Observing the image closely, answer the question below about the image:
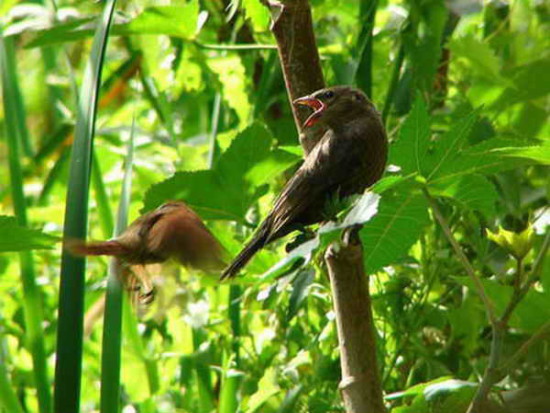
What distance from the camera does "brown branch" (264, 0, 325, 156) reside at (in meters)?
0.94

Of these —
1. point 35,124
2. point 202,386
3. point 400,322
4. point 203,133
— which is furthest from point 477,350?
point 35,124

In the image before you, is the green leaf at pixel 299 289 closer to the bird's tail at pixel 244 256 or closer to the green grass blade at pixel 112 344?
the bird's tail at pixel 244 256

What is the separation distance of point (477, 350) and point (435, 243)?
18 cm

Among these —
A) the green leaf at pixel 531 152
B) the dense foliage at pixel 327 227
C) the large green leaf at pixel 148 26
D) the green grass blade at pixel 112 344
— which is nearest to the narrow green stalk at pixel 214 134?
the dense foliage at pixel 327 227

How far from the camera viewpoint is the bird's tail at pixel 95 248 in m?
0.88

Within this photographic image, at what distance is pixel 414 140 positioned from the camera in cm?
88

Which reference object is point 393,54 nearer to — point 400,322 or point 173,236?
point 400,322

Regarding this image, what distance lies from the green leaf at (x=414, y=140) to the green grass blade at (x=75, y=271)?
0.30 m

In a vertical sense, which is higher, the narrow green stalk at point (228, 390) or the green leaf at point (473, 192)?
the green leaf at point (473, 192)

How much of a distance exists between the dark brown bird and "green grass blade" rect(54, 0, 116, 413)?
18cm

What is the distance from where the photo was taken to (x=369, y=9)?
1.31 metres

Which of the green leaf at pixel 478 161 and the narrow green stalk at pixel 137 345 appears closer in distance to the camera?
the green leaf at pixel 478 161

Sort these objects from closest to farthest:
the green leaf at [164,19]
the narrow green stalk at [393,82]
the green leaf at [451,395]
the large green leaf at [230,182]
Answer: the green leaf at [451,395] → the large green leaf at [230,182] → the green leaf at [164,19] → the narrow green stalk at [393,82]

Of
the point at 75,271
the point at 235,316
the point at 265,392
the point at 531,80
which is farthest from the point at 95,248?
the point at 531,80
